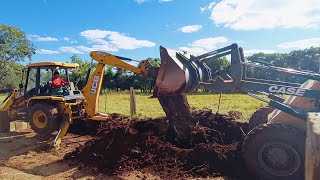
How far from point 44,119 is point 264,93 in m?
6.59

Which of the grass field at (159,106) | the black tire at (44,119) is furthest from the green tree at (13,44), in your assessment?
the black tire at (44,119)

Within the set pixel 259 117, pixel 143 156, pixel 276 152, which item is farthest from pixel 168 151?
pixel 259 117

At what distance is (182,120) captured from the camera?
27.1ft

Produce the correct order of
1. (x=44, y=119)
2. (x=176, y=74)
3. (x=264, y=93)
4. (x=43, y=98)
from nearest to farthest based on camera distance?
(x=264, y=93) < (x=176, y=74) < (x=44, y=119) < (x=43, y=98)

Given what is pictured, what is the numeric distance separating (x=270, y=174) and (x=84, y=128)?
7071mm

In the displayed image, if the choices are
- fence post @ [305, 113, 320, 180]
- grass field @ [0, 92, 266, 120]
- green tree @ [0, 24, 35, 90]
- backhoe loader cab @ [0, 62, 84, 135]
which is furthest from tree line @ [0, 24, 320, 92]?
fence post @ [305, 113, 320, 180]

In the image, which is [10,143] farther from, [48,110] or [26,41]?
[26,41]

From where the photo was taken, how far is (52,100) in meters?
10.3

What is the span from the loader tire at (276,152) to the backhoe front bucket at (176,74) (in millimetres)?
1795

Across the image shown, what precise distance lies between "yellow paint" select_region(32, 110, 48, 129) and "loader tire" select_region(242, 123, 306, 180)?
20.8 ft

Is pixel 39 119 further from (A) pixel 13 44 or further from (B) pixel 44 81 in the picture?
(A) pixel 13 44

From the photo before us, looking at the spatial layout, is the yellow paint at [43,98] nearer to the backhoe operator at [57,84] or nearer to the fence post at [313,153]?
the backhoe operator at [57,84]

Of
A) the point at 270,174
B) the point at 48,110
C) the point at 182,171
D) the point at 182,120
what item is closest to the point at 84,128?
the point at 48,110

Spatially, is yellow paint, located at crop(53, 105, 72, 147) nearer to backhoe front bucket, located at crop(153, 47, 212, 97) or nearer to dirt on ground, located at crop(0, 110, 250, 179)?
dirt on ground, located at crop(0, 110, 250, 179)
